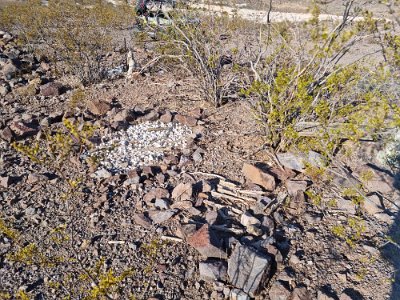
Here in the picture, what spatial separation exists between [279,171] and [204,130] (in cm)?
134

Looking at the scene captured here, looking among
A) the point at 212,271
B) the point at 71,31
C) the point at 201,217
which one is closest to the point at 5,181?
the point at 201,217

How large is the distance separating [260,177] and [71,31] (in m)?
5.86

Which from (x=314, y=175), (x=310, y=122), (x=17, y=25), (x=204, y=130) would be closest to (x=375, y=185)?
(x=314, y=175)

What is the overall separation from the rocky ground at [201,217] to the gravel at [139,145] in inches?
1.0

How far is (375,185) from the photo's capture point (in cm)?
423

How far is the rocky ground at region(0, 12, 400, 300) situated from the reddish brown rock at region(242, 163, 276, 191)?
0.01m

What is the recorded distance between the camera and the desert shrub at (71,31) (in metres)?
7.57

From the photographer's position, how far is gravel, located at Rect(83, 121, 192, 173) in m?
4.77

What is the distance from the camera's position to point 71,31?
319 inches

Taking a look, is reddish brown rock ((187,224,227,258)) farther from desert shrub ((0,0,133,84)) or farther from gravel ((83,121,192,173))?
desert shrub ((0,0,133,84))

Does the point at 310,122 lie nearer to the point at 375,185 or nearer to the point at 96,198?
the point at 375,185

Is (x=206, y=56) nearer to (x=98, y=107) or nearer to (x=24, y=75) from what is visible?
(x=98, y=107)

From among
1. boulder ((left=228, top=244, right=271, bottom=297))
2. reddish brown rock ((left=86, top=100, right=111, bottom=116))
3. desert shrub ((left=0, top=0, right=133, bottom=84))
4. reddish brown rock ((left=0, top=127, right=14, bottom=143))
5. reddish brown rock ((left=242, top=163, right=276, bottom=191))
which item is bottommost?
boulder ((left=228, top=244, right=271, bottom=297))

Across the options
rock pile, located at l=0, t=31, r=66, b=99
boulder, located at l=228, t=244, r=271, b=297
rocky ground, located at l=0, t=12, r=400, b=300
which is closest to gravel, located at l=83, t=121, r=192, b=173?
rocky ground, located at l=0, t=12, r=400, b=300
